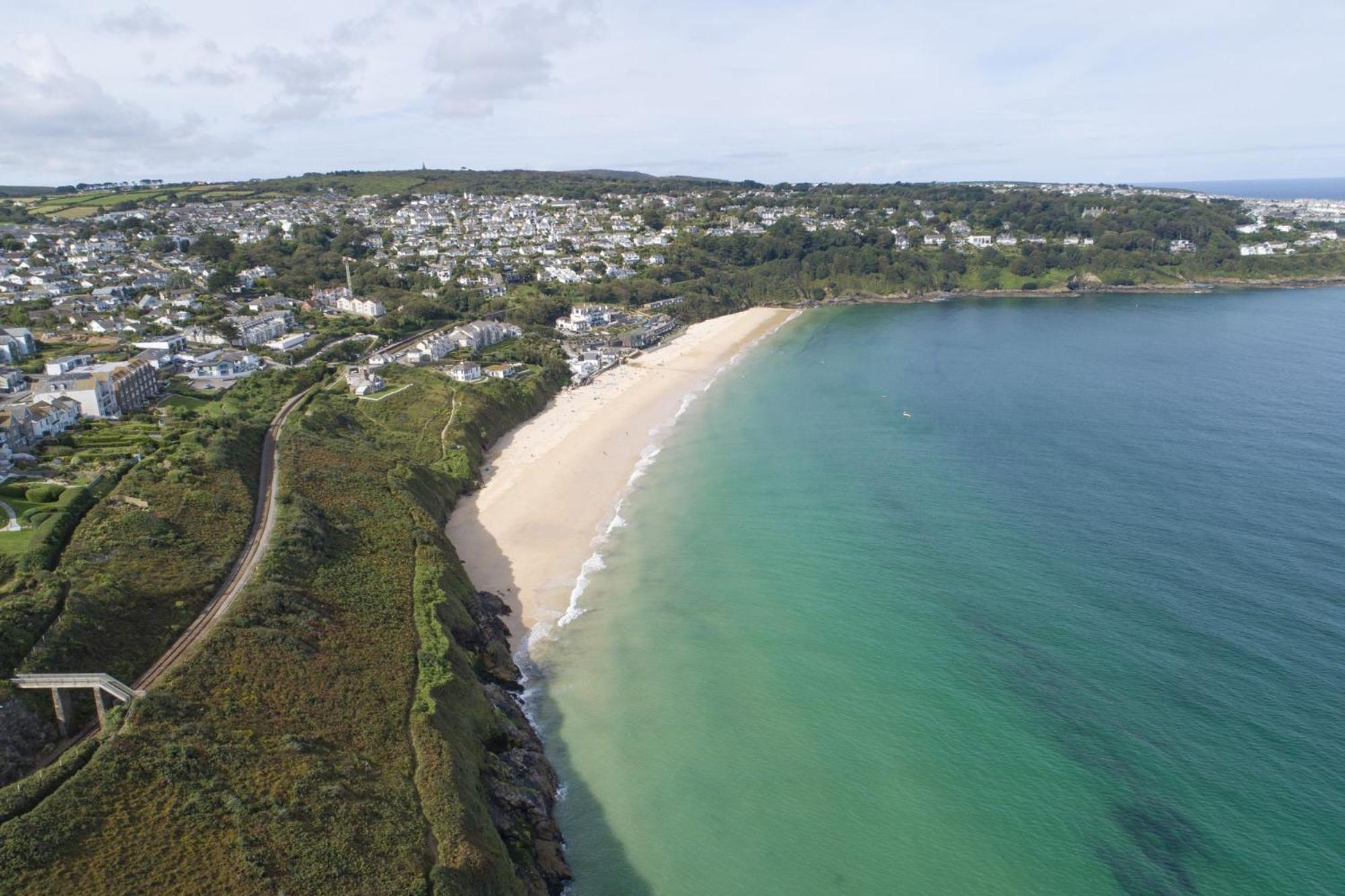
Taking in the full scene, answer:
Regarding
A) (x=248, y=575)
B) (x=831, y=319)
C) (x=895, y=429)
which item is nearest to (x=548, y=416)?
(x=895, y=429)

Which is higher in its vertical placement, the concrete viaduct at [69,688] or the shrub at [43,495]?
the shrub at [43,495]

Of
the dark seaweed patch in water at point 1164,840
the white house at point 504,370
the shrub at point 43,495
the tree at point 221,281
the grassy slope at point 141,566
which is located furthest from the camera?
the tree at point 221,281

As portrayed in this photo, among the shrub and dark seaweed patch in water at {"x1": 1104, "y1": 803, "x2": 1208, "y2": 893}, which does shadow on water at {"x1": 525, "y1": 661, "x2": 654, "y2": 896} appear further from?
the shrub

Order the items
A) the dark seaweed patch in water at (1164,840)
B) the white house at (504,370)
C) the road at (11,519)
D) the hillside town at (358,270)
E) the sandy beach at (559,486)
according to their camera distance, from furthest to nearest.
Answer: the white house at (504,370), the hillside town at (358,270), the sandy beach at (559,486), the road at (11,519), the dark seaweed patch in water at (1164,840)

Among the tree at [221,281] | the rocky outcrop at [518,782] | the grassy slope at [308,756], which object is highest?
the tree at [221,281]

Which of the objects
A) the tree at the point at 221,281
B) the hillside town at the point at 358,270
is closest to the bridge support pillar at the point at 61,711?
the hillside town at the point at 358,270

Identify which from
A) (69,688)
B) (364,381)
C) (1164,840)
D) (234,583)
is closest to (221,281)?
(364,381)

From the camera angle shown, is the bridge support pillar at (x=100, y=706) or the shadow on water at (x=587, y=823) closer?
the bridge support pillar at (x=100, y=706)

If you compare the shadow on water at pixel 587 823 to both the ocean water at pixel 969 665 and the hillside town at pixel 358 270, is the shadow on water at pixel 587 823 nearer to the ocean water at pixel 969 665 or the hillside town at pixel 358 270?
the ocean water at pixel 969 665

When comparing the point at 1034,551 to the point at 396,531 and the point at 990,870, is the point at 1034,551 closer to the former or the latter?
the point at 990,870
